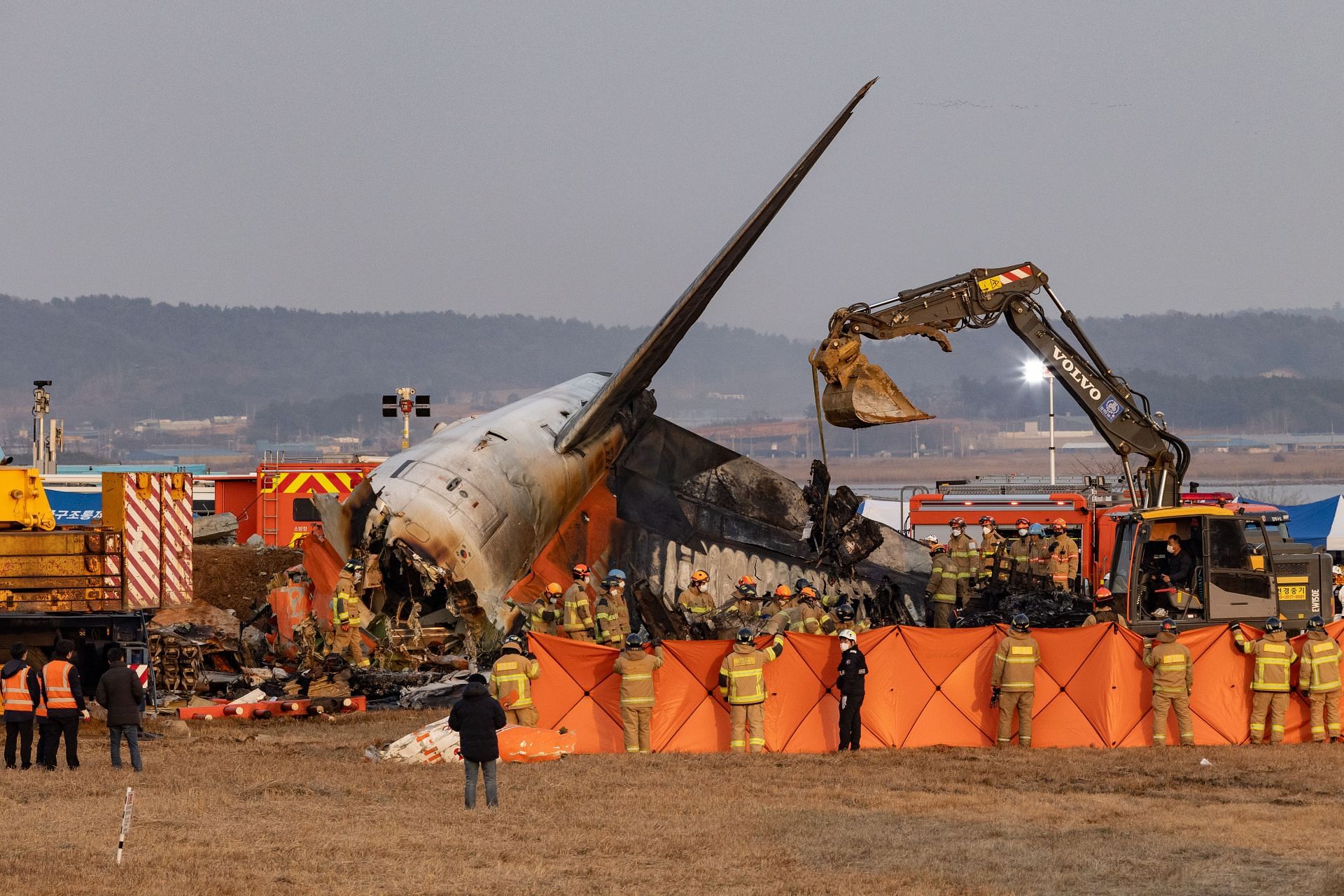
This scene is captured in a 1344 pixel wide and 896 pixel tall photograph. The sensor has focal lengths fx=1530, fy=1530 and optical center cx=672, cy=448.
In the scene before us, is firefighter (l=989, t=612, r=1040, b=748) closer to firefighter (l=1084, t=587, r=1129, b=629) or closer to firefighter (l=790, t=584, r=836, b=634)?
firefighter (l=1084, t=587, r=1129, b=629)

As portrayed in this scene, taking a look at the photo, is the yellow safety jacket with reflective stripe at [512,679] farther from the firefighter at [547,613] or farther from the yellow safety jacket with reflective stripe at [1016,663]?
the yellow safety jacket with reflective stripe at [1016,663]

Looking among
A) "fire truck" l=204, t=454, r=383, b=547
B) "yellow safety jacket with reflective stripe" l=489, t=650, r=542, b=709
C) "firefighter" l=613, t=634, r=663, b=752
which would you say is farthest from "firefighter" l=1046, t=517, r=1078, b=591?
"fire truck" l=204, t=454, r=383, b=547

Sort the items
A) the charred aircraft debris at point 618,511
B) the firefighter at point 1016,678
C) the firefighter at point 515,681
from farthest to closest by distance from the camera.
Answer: the charred aircraft debris at point 618,511
the firefighter at point 1016,678
the firefighter at point 515,681

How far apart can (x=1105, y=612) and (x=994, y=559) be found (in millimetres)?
6360

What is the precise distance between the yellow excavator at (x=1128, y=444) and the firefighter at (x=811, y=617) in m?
3.01

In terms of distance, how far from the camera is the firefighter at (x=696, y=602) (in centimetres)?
2667

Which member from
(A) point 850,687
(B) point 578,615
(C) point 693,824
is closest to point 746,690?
(A) point 850,687

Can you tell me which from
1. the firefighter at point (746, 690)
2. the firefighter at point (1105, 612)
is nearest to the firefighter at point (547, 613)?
the firefighter at point (746, 690)

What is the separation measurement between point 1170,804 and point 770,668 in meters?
6.11

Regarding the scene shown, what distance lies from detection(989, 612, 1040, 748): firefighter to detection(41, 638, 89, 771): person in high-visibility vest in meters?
12.2

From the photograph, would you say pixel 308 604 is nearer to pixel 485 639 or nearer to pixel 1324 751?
pixel 485 639

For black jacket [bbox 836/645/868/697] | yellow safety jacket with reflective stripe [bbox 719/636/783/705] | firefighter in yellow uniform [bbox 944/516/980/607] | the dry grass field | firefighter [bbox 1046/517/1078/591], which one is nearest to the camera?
the dry grass field

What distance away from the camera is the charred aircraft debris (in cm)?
2578

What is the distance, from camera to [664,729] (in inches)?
848
